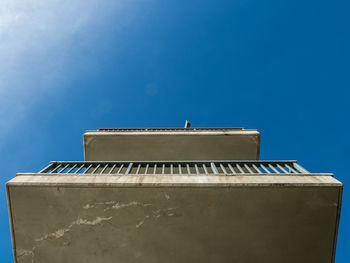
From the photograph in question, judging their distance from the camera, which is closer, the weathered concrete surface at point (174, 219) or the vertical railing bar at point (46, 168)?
the weathered concrete surface at point (174, 219)

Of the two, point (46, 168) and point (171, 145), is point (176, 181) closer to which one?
point (46, 168)

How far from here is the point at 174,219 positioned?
4.33 meters

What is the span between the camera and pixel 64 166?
19.4 feet

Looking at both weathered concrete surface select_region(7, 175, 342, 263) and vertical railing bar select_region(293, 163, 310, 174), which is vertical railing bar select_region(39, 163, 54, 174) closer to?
weathered concrete surface select_region(7, 175, 342, 263)

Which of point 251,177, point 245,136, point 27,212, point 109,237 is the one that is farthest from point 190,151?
point 27,212

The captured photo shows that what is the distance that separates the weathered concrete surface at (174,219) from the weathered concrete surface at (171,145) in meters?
4.41

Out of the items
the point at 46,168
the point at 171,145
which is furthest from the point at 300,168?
the point at 46,168

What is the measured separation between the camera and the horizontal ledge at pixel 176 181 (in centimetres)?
415

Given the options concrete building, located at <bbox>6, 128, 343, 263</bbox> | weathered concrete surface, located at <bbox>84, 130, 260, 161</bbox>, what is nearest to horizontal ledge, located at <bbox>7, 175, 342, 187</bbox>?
concrete building, located at <bbox>6, 128, 343, 263</bbox>

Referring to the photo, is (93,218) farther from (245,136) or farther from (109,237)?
(245,136)

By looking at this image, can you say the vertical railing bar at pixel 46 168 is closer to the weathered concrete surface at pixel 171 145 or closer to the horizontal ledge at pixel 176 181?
the horizontal ledge at pixel 176 181

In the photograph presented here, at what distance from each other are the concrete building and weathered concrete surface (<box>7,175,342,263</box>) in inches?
0.8

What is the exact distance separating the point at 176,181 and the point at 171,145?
4.72 meters

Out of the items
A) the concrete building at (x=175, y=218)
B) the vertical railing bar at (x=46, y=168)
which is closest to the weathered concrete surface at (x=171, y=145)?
the vertical railing bar at (x=46, y=168)
